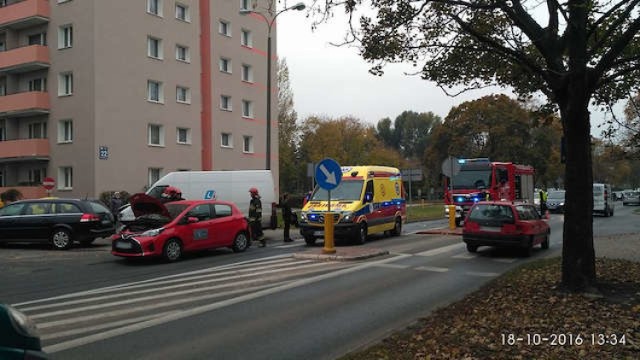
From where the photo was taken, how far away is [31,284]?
1095 cm

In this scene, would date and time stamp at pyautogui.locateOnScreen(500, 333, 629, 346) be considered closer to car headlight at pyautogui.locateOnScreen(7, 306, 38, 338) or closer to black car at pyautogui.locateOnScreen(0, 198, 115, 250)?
car headlight at pyautogui.locateOnScreen(7, 306, 38, 338)

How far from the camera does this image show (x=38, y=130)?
114 feet

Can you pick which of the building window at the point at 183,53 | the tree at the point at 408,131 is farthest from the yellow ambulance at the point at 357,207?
the tree at the point at 408,131

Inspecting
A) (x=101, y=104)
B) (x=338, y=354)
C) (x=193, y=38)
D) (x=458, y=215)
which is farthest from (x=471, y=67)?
(x=193, y=38)

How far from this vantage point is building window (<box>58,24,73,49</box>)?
1302 inches

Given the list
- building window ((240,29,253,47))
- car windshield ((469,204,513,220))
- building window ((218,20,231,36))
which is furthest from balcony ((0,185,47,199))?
car windshield ((469,204,513,220))

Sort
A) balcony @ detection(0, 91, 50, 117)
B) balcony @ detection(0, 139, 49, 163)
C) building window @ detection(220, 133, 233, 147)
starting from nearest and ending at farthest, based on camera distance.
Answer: balcony @ detection(0, 139, 49, 163) < balcony @ detection(0, 91, 50, 117) < building window @ detection(220, 133, 233, 147)

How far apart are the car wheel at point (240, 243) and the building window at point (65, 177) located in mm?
19548

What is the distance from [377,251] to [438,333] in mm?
8511

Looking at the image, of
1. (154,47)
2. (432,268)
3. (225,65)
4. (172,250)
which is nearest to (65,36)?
(154,47)

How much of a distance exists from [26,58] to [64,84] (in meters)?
2.71

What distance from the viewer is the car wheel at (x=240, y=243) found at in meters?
16.2

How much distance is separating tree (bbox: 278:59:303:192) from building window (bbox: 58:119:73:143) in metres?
27.1

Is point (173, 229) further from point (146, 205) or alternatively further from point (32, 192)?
point (32, 192)
